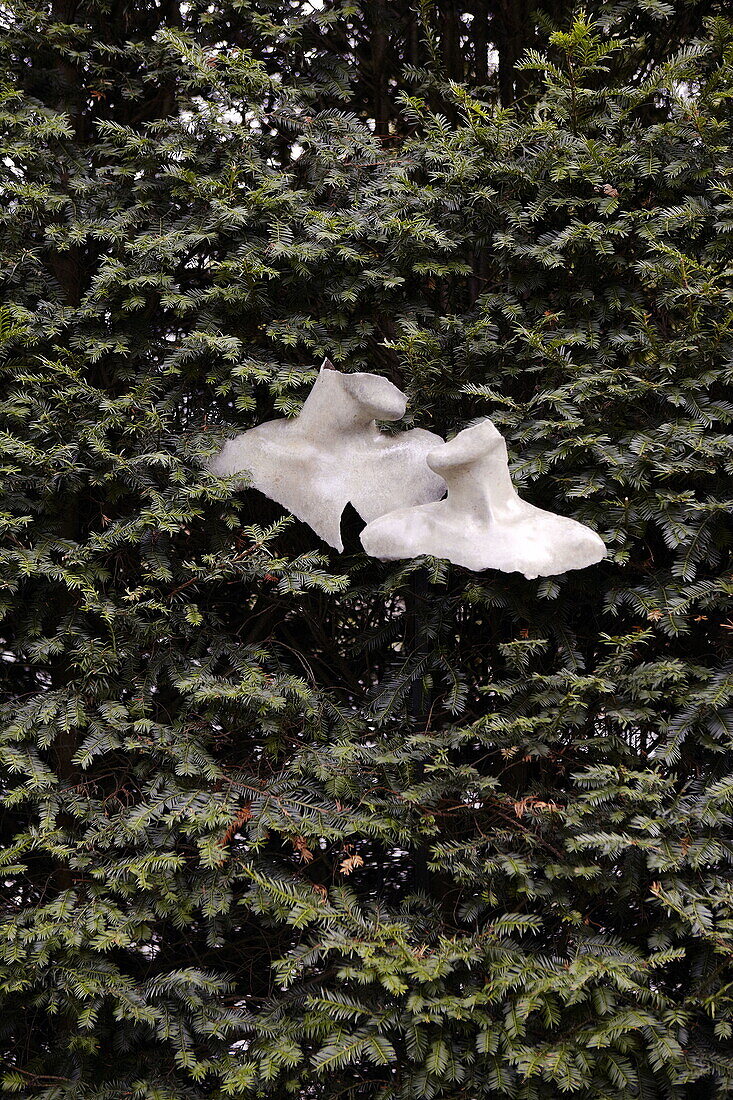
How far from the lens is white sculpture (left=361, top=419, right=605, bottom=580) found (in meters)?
2.25

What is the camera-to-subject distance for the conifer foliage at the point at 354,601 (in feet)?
7.57

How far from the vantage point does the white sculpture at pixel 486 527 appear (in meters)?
2.25

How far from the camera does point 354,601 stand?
2.74 metres

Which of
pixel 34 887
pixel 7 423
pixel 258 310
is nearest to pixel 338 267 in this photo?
pixel 258 310

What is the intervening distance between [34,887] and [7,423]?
4.72ft

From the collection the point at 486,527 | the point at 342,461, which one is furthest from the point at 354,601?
the point at 486,527

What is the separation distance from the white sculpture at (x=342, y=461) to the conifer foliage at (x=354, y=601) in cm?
12

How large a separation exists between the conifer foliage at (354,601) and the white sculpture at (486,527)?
165 mm

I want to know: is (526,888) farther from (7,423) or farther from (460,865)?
(7,423)

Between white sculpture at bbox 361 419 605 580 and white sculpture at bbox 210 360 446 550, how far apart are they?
A: 0.16 m

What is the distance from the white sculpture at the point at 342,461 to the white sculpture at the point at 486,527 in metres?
0.16

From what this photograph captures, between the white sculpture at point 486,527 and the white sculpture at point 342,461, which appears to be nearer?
the white sculpture at point 486,527

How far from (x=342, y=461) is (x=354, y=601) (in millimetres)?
475

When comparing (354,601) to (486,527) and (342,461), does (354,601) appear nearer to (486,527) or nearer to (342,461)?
(342,461)
